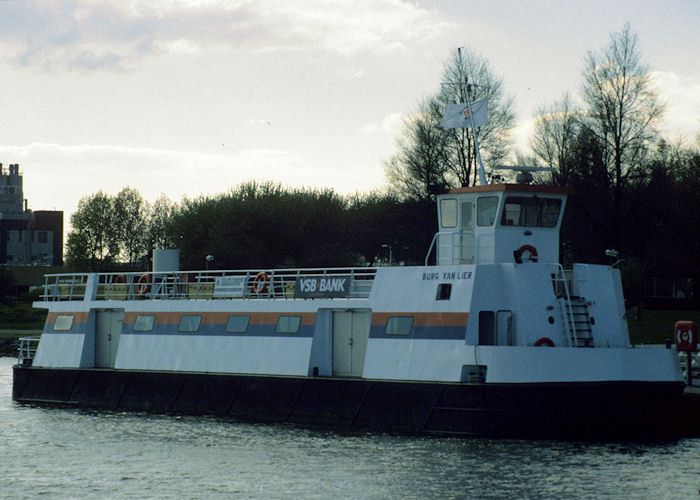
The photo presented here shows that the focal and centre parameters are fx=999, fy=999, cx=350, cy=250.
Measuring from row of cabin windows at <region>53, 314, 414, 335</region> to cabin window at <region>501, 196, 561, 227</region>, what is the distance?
12.3ft

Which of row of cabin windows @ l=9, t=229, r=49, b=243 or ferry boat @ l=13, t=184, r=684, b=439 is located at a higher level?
row of cabin windows @ l=9, t=229, r=49, b=243

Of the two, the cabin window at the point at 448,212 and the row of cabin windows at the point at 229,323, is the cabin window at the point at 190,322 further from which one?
the cabin window at the point at 448,212

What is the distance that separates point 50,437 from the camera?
2744 cm

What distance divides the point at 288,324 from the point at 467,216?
6.04 m

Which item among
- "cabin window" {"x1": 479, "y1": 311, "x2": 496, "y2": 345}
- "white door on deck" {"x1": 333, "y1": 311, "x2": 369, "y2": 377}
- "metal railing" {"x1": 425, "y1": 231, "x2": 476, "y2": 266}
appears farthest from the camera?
"white door on deck" {"x1": 333, "y1": 311, "x2": 369, "y2": 377}

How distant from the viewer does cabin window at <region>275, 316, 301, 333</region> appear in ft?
93.0

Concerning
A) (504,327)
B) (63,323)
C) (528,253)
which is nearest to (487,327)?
(504,327)

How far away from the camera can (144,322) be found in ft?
105

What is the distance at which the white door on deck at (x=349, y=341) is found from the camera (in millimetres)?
27453

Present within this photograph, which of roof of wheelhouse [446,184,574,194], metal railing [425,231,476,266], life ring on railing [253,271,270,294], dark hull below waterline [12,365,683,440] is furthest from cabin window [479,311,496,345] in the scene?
life ring on railing [253,271,270,294]

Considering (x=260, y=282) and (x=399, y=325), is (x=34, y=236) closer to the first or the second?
(x=260, y=282)

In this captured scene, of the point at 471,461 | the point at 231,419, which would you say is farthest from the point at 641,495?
the point at 231,419

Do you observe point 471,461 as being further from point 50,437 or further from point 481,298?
point 50,437

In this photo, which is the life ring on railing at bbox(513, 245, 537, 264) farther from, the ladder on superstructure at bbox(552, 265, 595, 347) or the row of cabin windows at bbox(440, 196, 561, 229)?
the ladder on superstructure at bbox(552, 265, 595, 347)
